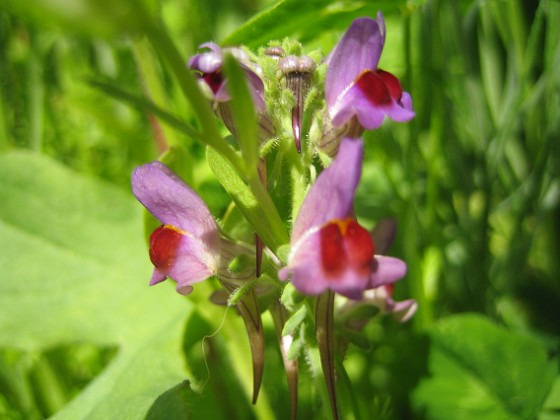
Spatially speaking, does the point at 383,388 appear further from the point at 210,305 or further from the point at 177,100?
the point at 177,100

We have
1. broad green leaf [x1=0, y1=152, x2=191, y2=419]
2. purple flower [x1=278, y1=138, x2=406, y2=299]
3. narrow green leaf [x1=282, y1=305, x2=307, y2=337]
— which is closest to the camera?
purple flower [x1=278, y1=138, x2=406, y2=299]

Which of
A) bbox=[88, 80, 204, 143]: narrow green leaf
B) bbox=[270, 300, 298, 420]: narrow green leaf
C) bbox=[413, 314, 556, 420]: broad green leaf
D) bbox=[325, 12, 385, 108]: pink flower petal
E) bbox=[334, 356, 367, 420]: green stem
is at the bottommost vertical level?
bbox=[413, 314, 556, 420]: broad green leaf

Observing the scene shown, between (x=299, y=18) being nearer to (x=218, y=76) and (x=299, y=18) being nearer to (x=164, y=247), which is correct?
(x=218, y=76)

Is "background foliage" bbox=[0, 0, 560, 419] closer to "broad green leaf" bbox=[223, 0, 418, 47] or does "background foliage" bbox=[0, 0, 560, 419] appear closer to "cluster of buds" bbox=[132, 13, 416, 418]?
"broad green leaf" bbox=[223, 0, 418, 47]

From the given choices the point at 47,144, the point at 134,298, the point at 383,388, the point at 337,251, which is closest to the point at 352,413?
the point at 337,251

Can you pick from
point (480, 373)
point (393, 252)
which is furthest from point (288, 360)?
point (393, 252)

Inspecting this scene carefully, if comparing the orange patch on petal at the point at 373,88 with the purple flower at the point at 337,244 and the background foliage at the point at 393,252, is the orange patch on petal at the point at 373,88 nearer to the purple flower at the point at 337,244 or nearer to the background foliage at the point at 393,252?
the purple flower at the point at 337,244

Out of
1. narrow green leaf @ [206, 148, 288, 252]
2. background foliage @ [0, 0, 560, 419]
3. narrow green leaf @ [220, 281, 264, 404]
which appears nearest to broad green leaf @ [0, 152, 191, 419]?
background foliage @ [0, 0, 560, 419]
